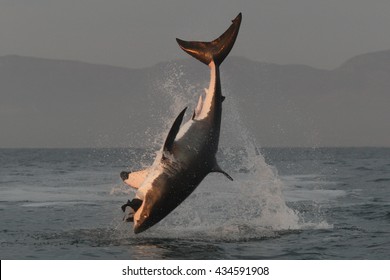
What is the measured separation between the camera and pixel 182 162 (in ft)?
59.7

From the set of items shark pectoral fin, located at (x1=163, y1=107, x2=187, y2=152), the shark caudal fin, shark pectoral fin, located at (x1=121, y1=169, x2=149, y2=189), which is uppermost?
the shark caudal fin

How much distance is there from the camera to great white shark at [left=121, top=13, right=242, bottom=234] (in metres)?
18.0

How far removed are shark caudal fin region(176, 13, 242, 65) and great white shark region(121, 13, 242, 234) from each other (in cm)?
3

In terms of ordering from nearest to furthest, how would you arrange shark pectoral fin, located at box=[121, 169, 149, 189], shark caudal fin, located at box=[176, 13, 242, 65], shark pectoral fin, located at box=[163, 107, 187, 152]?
shark pectoral fin, located at box=[163, 107, 187, 152] < shark pectoral fin, located at box=[121, 169, 149, 189] < shark caudal fin, located at box=[176, 13, 242, 65]

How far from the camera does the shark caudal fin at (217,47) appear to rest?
19078mm

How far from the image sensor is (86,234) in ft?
73.8

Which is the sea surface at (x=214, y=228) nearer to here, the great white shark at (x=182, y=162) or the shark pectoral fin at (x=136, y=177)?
the great white shark at (x=182, y=162)

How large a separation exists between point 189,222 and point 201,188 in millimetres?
19102

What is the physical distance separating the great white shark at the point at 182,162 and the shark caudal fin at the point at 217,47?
0.08 feet

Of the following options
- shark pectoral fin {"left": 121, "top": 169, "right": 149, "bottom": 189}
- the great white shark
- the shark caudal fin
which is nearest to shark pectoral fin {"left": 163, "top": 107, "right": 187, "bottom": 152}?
the great white shark

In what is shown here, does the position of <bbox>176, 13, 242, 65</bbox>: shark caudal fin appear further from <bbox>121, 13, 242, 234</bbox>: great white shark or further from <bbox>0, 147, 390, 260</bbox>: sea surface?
<bbox>0, 147, 390, 260</bbox>: sea surface

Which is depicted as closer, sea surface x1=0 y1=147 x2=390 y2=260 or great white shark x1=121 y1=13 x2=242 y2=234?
great white shark x1=121 y1=13 x2=242 y2=234
